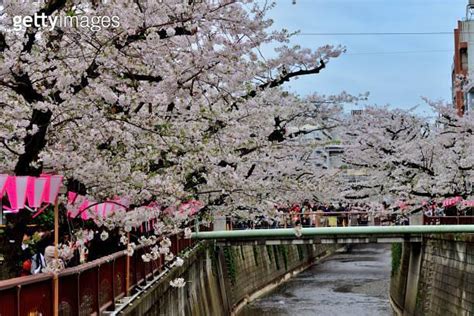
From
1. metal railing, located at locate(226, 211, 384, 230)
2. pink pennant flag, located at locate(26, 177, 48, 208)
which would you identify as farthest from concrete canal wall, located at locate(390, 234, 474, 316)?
pink pennant flag, located at locate(26, 177, 48, 208)

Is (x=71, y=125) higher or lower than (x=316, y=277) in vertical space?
higher

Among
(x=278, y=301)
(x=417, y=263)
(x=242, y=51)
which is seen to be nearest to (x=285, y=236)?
(x=417, y=263)

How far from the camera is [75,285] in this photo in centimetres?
924

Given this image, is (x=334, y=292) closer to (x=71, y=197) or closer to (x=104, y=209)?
(x=104, y=209)

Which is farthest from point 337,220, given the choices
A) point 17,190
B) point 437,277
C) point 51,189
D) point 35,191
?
point 17,190

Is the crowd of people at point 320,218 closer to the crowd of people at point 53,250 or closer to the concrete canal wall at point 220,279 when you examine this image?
the concrete canal wall at point 220,279

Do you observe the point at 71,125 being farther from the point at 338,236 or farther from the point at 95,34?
the point at 338,236

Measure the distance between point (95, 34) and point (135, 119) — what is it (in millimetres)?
1718

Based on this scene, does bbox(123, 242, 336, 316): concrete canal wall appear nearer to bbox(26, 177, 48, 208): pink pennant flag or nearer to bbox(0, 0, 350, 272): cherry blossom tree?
bbox(0, 0, 350, 272): cherry blossom tree

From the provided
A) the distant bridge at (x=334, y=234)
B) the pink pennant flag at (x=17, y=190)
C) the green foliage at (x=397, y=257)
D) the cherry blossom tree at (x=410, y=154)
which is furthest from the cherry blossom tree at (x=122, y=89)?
the green foliage at (x=397, y=257)

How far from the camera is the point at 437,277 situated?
26.8 m

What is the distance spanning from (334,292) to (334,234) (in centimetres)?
1385

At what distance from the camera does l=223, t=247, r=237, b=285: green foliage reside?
3372 centimetres

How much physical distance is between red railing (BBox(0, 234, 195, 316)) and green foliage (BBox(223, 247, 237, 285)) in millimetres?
18896
